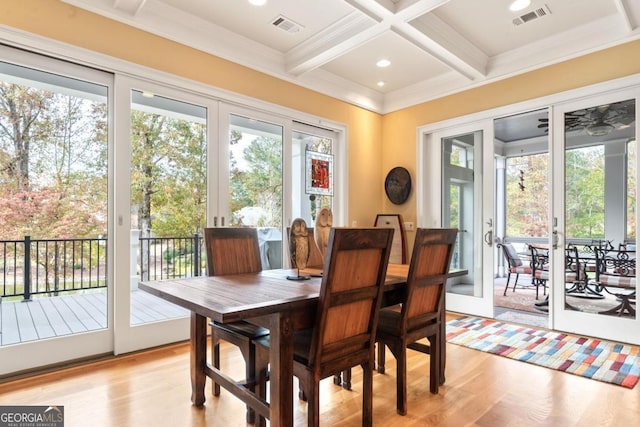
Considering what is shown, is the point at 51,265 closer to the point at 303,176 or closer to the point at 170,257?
the point at 170,257

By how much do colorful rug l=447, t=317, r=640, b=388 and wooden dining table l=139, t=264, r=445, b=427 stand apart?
1.69 meters

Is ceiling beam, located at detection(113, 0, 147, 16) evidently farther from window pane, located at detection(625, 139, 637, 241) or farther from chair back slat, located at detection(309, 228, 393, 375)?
window pane, located at detection(625, 139, 637, 241)

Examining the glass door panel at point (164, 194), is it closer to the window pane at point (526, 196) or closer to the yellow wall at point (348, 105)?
the yellow wall at point (348, 105)

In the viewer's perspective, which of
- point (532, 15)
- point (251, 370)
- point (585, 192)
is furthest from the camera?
point (585, 192)

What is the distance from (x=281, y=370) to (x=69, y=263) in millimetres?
2150

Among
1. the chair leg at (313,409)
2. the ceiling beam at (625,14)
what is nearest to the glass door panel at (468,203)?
the ceiling beam at (625,14)

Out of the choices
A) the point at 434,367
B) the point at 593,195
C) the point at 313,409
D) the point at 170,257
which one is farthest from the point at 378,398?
the point at 593,195

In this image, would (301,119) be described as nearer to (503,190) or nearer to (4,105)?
(4,105)

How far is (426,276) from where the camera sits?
212 cm

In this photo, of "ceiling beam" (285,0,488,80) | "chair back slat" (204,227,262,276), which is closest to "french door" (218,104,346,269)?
"ceiling beam" (285,0,488,80)

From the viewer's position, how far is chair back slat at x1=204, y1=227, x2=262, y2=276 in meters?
2.35

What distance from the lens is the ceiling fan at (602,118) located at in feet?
10.7

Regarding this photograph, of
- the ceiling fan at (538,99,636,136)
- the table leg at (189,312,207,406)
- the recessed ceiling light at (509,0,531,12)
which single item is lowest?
the table leg at (189,312,207,406)

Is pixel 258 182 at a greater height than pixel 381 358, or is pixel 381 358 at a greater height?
pixel 258 182
